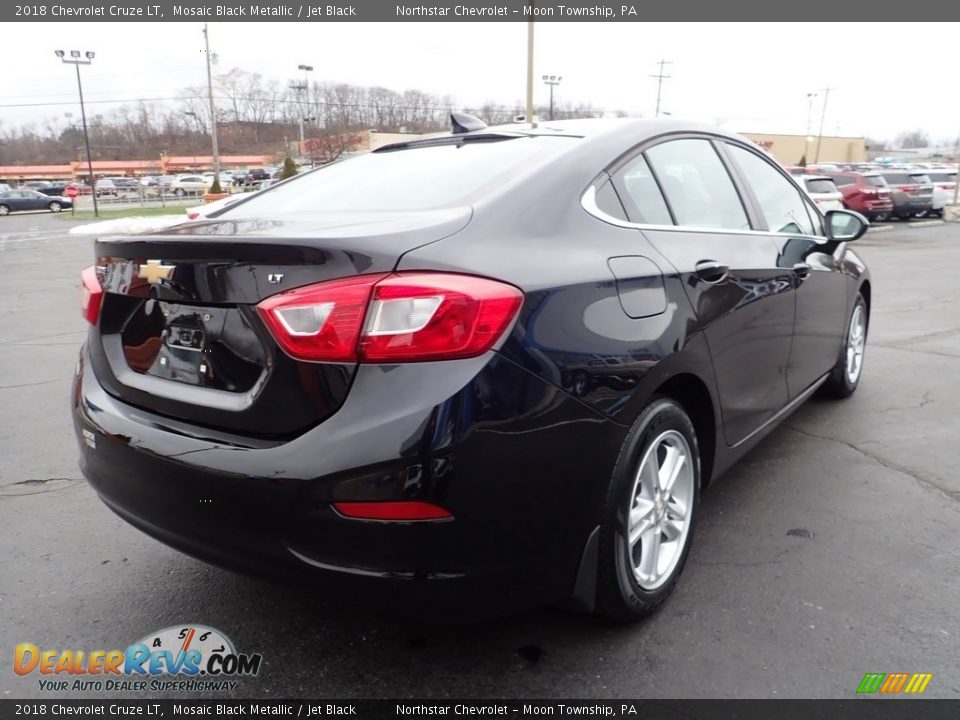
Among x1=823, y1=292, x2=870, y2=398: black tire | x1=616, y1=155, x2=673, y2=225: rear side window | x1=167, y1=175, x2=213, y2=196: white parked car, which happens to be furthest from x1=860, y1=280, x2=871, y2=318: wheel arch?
x1=167, y1=175, x2=213, y2=196: white parked car

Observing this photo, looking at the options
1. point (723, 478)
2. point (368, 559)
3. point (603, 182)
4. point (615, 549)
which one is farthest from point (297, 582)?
point (723, 478)

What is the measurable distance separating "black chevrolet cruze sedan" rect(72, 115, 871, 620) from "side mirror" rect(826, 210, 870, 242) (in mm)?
1752

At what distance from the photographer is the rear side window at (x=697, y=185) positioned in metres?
2.80

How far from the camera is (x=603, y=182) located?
2.43 metres

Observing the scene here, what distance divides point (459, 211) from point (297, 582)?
1111 mm

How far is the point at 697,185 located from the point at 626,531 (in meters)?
1.55

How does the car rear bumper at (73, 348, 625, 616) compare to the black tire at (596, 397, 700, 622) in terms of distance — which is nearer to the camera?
the car rear bumper at (73, 348, 625, 616)

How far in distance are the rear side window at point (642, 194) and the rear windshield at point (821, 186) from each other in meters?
21.4

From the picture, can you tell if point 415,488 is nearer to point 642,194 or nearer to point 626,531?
point 626,531

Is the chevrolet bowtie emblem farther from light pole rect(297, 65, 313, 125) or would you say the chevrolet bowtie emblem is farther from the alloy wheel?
light pole rect(297, 65, 313, 125)

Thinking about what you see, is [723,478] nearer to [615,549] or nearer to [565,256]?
[615,549]

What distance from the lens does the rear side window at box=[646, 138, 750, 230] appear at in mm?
2801

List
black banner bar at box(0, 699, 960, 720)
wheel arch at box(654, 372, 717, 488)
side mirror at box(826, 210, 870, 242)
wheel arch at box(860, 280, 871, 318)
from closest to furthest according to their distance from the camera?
black banner bar at box(0, 699, 960, 720)
wheel arch at box(654, 372, 717, 488)
side mirror at box(826, 210, 870, 242)
wheel arch at box(860, 280, 871, 318)

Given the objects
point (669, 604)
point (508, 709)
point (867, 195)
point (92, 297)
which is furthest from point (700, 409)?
point (867, 195)
